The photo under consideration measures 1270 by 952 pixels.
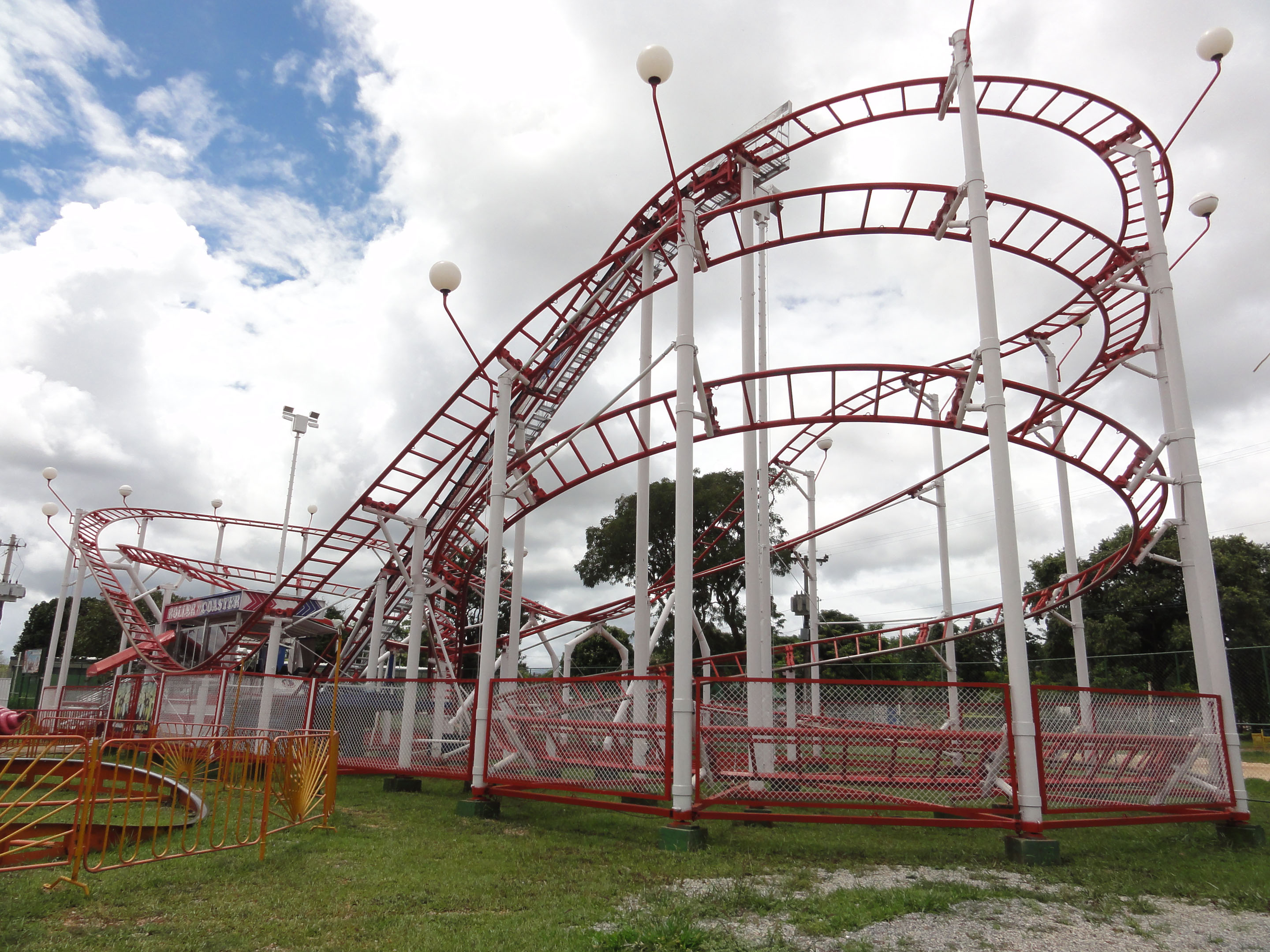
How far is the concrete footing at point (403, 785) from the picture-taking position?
12.2 m

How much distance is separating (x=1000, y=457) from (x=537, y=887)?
6037mm

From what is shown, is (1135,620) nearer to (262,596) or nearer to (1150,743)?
(1150,743)

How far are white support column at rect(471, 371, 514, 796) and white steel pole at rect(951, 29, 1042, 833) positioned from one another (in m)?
6.11

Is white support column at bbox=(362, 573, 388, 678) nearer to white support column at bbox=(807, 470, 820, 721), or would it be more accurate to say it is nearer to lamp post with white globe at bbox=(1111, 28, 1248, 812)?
white support column at bbox=(807, 470, 820, 721)

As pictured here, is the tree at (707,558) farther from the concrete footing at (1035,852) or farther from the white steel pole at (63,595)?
the concrete footing at (1035,852)

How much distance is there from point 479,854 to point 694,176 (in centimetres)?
1096

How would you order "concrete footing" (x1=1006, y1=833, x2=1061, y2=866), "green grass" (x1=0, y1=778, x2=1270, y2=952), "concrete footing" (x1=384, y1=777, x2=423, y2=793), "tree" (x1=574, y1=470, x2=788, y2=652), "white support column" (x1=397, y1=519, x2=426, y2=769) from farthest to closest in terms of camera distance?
"tree" (x1=574, y1=470, x2=788, y2=652), "concrete footing" (x1=384, y1=777, x2=423, y2=793), "white support column" (x1=397, y1=519, x2=426, y2=769), "concrete footing" (x1=1006, y1=833, x2=1061, y2=866), "green grass" (x1=0, y1=778, x2=1270, y2=952)

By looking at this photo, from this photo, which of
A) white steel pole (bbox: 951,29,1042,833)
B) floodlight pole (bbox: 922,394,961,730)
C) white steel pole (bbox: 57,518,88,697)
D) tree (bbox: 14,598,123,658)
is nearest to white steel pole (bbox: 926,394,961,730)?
floodlight pole (bbox: 922,394,961,730)

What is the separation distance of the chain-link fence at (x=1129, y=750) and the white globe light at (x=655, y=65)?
7.05 meters

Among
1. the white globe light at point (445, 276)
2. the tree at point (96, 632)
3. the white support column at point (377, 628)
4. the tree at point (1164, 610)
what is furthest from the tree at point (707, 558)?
the tree at point (96, 632)

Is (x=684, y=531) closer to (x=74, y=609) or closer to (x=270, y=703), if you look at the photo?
(x=270, y=703)

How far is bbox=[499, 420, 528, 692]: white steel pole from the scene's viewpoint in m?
12.9

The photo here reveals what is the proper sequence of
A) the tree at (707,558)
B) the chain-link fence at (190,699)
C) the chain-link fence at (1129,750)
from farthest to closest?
the tree at (707,558) → the chain-link fence at (190,699) → the chain-link fence at (1129,750)

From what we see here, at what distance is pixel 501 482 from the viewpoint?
11.5m
